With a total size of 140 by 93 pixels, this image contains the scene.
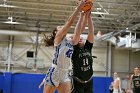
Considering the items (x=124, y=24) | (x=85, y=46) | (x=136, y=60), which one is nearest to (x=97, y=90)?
(x=124, y=24)

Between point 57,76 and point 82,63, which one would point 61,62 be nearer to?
point 57,76

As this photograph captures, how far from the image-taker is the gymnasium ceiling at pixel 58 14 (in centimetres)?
1318

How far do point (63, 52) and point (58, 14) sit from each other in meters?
12.2

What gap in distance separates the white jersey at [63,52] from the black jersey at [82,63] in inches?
7.8

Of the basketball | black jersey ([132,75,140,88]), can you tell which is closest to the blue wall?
black jersey ([132,75,140,88])

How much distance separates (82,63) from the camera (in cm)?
366

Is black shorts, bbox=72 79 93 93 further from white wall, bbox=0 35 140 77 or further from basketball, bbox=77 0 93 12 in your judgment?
white wall, bbox=0 35 140 77

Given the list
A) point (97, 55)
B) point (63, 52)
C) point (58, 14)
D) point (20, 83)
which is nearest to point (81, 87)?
point (63, 52)

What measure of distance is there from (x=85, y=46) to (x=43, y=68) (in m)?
14.5

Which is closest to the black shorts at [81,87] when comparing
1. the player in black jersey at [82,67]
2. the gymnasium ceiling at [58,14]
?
the player in black jersey at [82,67]

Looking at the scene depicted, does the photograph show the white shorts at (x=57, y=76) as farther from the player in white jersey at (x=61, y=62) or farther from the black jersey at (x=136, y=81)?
the black jersey at (x=136, y=81)

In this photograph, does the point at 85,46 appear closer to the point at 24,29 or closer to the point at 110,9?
the point at 110,9

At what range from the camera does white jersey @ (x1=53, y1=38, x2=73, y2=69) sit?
3475 millimetres

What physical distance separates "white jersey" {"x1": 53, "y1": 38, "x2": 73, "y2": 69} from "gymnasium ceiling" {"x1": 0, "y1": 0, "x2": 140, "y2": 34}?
8.99 m
